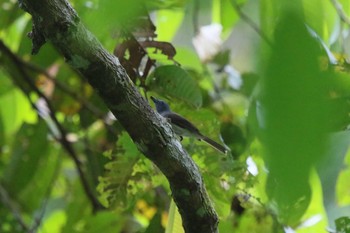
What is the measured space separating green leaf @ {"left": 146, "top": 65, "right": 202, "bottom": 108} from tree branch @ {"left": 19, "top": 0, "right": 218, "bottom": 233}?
1.28ft

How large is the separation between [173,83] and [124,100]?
18.5 inches

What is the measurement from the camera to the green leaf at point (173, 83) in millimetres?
1270

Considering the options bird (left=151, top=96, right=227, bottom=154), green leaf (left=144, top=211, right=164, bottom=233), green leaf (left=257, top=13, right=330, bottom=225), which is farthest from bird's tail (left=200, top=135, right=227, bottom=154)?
green leaf (left=257, top=13, right=330, bottom=225)

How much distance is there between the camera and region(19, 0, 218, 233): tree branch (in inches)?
30.0

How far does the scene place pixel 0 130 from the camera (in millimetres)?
1977

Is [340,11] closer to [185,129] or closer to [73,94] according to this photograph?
[185,129]

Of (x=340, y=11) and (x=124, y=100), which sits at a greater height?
(x=124, y=100)

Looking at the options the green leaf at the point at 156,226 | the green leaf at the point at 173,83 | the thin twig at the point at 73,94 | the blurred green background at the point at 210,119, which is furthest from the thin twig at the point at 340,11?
the thin twig at the point at 73,94

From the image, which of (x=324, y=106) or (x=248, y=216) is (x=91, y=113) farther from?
(x=324, y=106)

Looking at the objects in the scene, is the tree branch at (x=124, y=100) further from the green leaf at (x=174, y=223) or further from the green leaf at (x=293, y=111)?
the green leaf at (x=293, y=111)

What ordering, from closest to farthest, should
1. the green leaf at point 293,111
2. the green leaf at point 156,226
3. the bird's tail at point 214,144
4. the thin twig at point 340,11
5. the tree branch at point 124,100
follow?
the green leaf at point 293,111
the tree branch at point 124,100
the thin twig at point 340,11
the bird's tail at point 214,144
the green leaf at point 156,226

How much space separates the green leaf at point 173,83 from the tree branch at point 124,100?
391mm

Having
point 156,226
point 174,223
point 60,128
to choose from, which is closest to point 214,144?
point 174,223

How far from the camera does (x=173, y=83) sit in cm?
128
